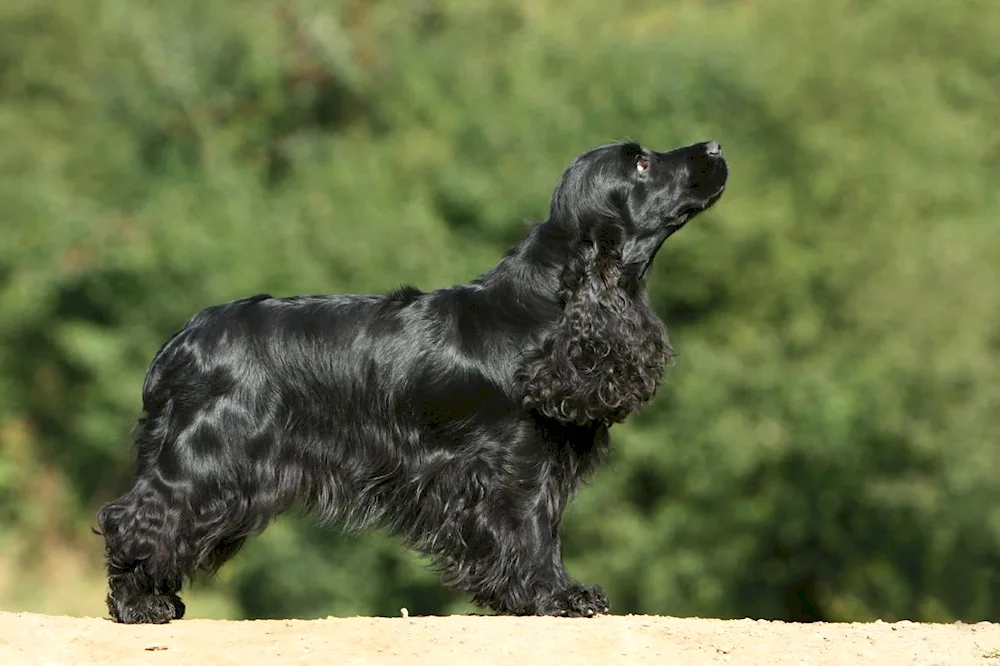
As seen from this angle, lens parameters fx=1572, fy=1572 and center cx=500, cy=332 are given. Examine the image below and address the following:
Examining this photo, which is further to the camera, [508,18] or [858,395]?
[508,18]

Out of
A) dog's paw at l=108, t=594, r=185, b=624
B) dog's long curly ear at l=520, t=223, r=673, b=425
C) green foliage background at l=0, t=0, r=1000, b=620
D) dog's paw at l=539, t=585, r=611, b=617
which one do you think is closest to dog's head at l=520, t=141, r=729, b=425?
dog's long curly ear at l=520, t=223, r=673, b=425

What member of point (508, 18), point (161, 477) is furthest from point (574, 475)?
point (508, 18)

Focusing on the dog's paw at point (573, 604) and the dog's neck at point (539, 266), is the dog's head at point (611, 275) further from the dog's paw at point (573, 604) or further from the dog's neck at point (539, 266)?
the dog's paw at point (573, 604)

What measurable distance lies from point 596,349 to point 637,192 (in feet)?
2.80

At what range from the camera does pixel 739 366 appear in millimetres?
25469

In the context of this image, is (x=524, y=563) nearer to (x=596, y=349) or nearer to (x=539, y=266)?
(x=596, y=349)

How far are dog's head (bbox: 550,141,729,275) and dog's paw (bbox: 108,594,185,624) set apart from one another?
265 cm

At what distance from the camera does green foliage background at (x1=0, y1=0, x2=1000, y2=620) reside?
24469 mm

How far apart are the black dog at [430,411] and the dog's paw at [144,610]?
1cm

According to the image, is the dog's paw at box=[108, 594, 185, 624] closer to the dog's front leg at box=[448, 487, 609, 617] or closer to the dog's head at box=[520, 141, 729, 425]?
the dog's front leg at box=[448, 487, 609, 617]

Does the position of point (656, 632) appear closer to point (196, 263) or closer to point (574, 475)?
point (574, 475)

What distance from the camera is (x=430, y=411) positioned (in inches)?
296

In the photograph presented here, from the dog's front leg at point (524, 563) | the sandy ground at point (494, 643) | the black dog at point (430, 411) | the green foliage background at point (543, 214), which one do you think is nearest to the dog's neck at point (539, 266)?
the black dog at point (430, 411)

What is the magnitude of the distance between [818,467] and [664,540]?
274 centimetres
